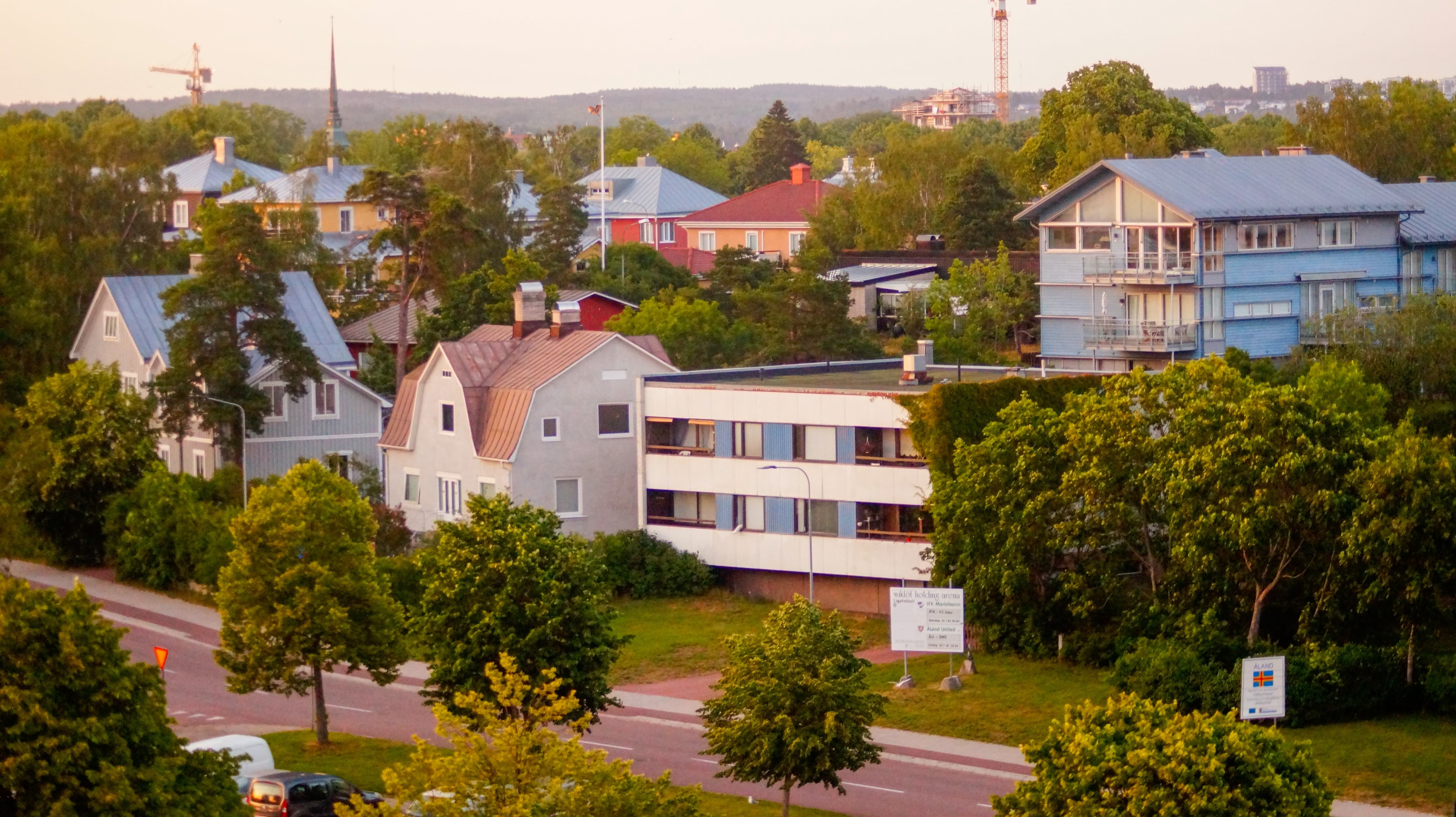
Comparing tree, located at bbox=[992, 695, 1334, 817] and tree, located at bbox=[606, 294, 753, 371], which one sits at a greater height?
tree, located at bbox=[606, 294, 753, 371]

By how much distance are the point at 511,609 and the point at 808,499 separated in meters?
20.6

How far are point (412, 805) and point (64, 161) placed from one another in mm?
65801

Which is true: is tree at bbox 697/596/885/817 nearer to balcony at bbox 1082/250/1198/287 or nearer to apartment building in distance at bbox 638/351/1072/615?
apartment building in distance at bbox 638/351/1072/615

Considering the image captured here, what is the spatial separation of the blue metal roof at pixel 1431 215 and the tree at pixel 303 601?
44.1 metres

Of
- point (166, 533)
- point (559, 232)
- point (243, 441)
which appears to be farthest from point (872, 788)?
point (559, 232)

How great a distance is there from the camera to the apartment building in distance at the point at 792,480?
180ft

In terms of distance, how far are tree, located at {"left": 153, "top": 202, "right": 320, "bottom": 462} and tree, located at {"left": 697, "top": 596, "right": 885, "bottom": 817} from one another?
34.1 metres

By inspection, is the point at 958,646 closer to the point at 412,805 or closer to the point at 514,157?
the point at 412,805

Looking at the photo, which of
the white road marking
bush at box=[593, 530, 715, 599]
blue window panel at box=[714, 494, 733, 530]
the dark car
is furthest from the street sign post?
bush at box=[593, 530, 715, 599]

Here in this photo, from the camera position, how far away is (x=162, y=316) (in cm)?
7306

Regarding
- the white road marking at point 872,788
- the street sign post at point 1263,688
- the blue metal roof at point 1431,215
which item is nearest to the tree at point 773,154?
the blue metal roof at point 1431,215

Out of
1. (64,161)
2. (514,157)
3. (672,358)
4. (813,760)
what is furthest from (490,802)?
(514,157)

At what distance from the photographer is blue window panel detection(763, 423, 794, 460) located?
56.6 m

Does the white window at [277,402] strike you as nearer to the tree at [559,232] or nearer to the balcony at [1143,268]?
the tree at [559,232]
